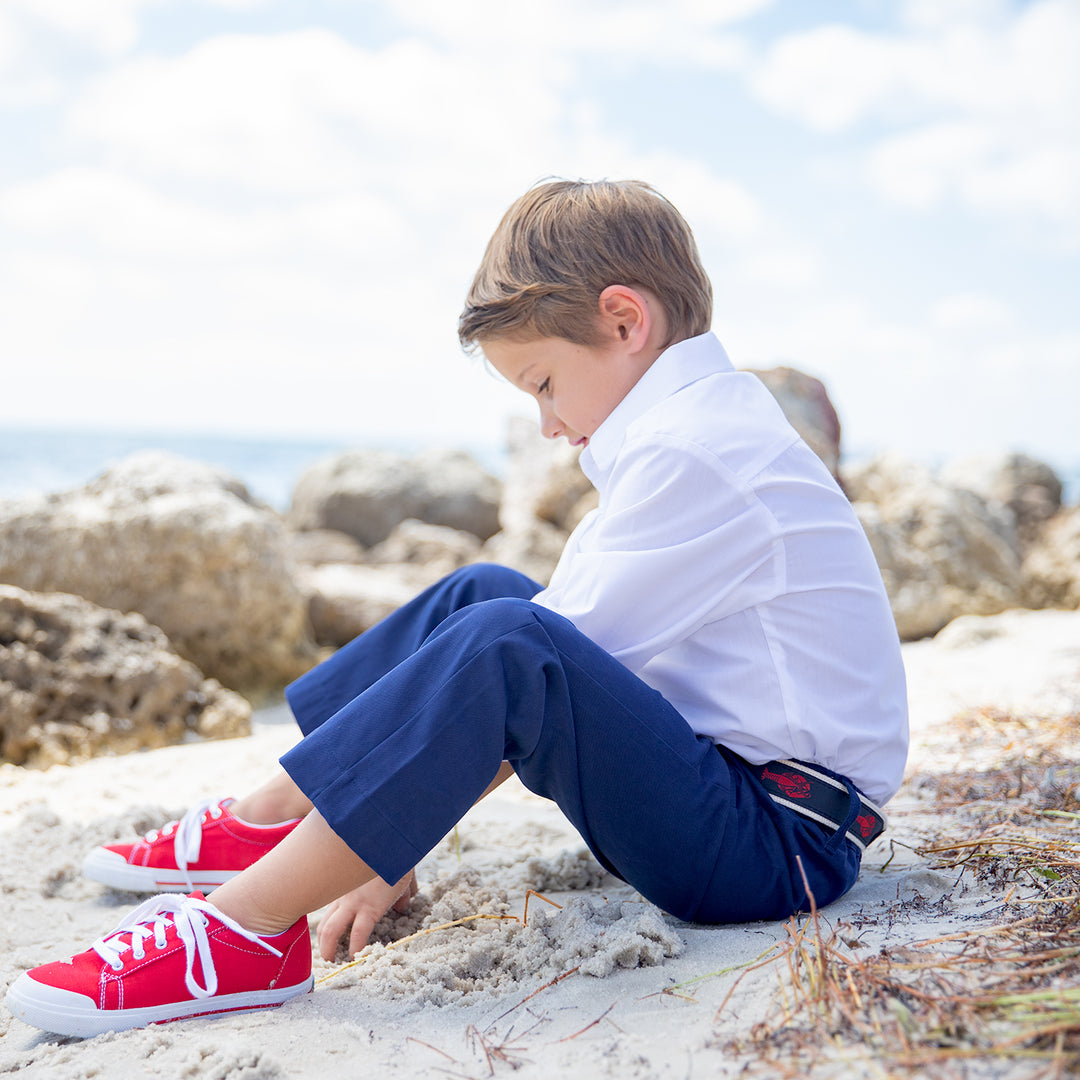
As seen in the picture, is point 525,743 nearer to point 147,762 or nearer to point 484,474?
point 147,762

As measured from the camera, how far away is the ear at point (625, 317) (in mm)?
2016

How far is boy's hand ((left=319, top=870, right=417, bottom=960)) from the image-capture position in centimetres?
197

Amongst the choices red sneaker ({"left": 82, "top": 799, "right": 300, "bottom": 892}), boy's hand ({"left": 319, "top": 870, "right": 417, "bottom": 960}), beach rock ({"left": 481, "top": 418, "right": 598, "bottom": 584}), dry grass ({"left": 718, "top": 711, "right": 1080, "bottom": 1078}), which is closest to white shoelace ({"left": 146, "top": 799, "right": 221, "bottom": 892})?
red sneaker ({"left": 82, "top": 799, "right": 300, "bottom": 892})

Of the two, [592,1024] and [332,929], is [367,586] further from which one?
[592,1024]

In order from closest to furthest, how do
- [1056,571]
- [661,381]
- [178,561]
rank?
[661,381], [178,561], [1056,571]

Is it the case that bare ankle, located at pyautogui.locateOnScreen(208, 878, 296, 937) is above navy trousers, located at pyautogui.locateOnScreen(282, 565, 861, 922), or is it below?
below

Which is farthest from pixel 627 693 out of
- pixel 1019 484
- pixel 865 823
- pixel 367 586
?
pixel 1019 484

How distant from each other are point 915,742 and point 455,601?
1.82 metres

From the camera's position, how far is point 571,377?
6.79 ft

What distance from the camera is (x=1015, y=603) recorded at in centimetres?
689

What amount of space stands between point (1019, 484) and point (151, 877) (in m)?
9.17

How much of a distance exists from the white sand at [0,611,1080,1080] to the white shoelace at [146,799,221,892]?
185 millimetres

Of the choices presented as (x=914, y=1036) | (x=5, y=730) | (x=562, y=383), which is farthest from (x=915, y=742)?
(x=5, y=730)

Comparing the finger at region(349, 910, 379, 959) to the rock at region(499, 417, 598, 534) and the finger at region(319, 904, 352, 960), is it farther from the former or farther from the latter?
the rock at region(499, 417, 598, 534)
